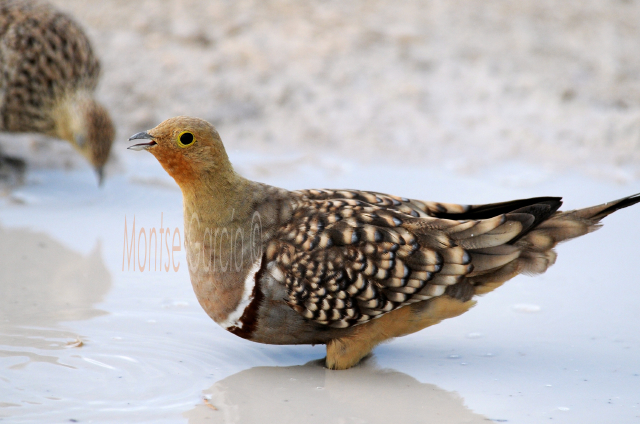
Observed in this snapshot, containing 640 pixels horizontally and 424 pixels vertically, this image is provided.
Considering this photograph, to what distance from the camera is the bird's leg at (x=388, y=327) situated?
3828 mm

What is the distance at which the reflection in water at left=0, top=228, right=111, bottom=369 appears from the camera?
13.1 feet

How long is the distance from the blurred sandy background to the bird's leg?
312 centimetres

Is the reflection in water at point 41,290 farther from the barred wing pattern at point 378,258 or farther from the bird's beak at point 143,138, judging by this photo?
the barred wing pattern at point 378,258

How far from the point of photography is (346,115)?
303 inches

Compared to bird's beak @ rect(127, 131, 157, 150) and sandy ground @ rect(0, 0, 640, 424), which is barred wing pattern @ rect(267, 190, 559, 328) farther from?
bird's beak @ rect(127, 131, 157, 150)

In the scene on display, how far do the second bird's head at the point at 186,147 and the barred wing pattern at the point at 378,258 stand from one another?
1.61 feet

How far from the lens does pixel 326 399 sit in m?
3.56

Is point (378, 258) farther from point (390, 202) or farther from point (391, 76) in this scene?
point (391, 76)

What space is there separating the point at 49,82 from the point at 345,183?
2.74m

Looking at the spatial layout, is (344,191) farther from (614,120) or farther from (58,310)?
(614,120)

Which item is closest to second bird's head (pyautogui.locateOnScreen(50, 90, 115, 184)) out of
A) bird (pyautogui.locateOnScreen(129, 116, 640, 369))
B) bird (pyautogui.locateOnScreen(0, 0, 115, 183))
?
bird (pyautogui.locateOnScreen(0, 0, 115, 183))

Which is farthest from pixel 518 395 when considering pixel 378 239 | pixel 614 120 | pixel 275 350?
pixel 614 120

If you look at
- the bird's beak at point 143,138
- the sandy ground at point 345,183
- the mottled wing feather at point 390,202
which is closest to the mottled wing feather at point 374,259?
the mottled wing feather at point 390,202

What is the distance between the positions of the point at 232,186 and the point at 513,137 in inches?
163
